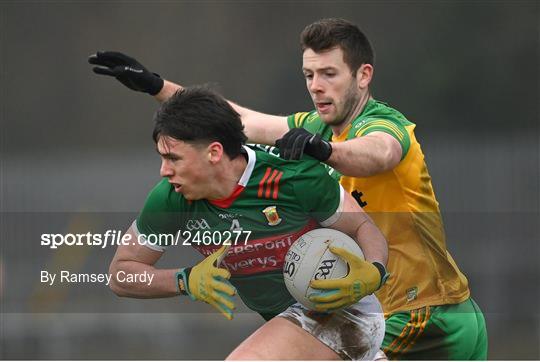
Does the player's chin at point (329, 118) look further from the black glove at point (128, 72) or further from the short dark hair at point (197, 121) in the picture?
the black glove at point (128, 72)

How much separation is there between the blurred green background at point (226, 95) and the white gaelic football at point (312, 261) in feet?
8.69

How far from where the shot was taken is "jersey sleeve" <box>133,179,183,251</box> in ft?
14.2

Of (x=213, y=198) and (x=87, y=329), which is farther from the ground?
(x=213, y=198)

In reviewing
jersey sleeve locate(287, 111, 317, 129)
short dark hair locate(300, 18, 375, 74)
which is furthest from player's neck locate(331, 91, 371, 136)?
jersey sleeve locate(287, 111, 317, 129)

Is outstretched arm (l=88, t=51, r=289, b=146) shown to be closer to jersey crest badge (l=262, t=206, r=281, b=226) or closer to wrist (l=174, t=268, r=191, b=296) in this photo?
jersey crest badge (l=262, t=206, r=281, b=226)

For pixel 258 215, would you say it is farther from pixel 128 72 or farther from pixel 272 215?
Answer: pixel 128 72

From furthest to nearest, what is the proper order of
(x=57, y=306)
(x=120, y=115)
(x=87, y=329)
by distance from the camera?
1. (x=120, y=115)
2. (x=87, y=329)
3. (x=57, y=306)

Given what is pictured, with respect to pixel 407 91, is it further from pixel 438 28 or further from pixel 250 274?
pixel 250 274

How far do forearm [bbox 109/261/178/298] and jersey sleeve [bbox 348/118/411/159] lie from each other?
94cm

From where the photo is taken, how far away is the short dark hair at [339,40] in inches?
187

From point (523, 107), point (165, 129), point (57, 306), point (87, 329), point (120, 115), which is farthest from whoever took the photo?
point (120, 115)

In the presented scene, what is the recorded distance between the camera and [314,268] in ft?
14.3

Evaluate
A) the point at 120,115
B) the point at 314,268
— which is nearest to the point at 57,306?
the point at 120,115

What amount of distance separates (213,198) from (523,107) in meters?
5.07
